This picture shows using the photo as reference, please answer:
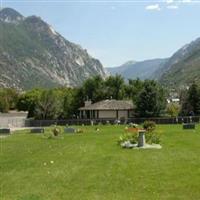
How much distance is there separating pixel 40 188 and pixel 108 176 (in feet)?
10.4

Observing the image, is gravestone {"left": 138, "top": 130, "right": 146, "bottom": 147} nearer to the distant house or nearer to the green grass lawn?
the green grass lawn

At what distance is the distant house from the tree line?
3058 mm

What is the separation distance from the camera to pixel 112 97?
404 ft

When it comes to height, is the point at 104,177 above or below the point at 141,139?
below

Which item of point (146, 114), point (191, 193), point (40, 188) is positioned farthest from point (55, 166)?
point (146, 114)

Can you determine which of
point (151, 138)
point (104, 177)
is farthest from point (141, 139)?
point (104, 177)

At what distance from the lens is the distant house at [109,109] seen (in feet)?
355

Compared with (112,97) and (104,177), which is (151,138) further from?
(112,97)

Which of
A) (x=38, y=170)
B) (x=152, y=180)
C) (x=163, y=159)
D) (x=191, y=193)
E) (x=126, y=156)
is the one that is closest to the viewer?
(x=191, y=193)

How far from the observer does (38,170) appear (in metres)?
21.3

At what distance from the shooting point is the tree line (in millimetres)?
97250

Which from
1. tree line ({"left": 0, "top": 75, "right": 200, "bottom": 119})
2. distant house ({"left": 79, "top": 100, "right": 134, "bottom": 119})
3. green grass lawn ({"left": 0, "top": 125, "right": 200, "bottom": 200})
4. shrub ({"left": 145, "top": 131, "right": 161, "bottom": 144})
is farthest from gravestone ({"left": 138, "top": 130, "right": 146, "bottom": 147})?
distant house ({"left": 79, "top": 100, "right": 134, "bottom": 119})

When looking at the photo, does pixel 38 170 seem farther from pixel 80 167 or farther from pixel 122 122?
pixel 122 122

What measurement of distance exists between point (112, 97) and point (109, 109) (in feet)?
47.4
